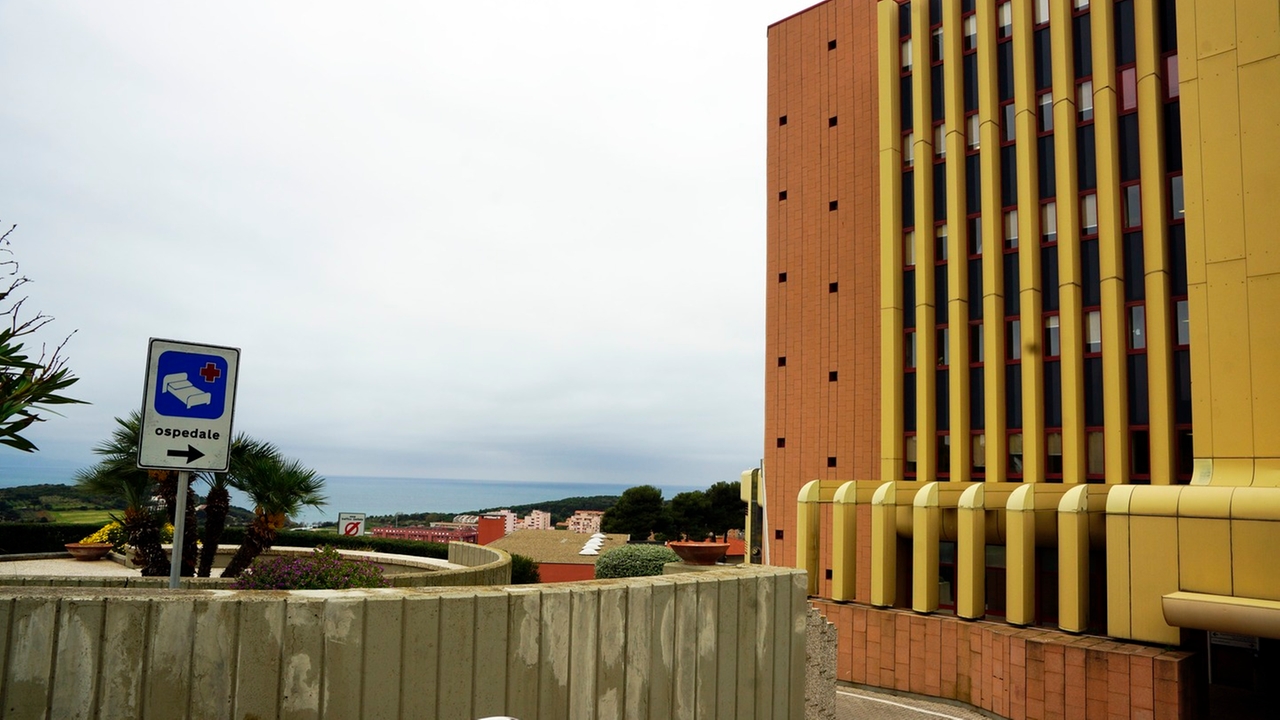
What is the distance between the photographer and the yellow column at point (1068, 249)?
2272 centimetres

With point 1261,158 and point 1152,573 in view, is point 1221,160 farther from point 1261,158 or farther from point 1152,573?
point 1152,573

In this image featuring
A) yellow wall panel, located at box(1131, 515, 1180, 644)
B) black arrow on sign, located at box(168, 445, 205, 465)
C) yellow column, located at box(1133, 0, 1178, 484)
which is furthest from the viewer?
yellow column, located at box(1133, 0, 1178, 484)

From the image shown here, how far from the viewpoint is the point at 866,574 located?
2822cm

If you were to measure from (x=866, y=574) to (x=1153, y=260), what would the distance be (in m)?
12.8

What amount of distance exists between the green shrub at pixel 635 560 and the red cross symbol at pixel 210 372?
18076mm

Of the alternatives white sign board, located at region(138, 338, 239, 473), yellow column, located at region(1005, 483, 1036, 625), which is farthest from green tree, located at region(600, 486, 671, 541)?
white sign board, located at region(138, 338, 239, 473)

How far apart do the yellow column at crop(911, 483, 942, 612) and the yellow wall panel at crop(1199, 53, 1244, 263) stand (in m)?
9.06

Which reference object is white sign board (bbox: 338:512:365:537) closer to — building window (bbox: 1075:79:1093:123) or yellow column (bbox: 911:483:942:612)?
yellow column (bbox: 911:483:942:612)

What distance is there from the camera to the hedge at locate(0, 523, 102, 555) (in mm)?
30062

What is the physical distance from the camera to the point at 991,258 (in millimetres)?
25016

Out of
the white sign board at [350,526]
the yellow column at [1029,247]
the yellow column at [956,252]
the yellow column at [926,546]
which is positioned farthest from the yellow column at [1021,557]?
the white sign board at [350,526]

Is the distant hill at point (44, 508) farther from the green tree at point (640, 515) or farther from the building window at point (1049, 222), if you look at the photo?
the green tree at point (640, 515)

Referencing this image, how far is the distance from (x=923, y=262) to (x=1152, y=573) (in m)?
11.5

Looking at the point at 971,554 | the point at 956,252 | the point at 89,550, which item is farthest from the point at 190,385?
the point at 89,550
